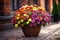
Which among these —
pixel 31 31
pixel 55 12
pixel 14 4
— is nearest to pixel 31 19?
pixel 31 31

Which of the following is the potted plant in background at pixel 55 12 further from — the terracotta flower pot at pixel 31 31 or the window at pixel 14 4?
the terracotta flower pot at pixel 31 31

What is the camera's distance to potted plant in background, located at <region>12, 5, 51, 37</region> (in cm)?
668

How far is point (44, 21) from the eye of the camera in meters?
6.88

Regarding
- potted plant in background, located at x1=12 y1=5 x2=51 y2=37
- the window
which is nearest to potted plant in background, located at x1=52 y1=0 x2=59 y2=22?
the window

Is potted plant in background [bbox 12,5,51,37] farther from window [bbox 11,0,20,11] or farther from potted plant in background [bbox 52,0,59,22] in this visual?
potted plant in background [bbox 52,0,59,22]

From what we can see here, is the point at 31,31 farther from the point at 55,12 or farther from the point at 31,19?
the point at 55,12

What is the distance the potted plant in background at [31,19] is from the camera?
21.9ft

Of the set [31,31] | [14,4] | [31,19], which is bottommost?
[31,31]

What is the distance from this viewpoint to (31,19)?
6.69 meters

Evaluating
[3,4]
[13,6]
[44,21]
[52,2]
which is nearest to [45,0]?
[52,2]

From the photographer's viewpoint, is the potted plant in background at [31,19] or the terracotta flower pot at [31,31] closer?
the potted plant in background at [31,19]

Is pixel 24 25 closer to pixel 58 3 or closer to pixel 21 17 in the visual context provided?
pixel 21 17

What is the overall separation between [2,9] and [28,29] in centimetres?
313

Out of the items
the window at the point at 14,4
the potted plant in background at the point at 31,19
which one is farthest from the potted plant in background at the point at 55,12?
the potted plant in background at the point at 31,19
